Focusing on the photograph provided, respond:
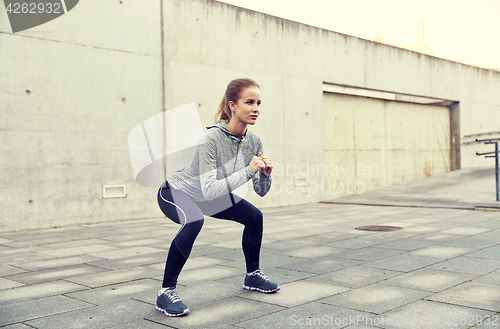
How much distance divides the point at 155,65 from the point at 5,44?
9.72 ft

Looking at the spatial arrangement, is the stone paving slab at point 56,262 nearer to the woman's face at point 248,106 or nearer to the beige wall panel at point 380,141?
the woman's face at point 248,106

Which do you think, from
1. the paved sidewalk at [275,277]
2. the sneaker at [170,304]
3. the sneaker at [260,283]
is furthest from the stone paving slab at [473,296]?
the sneaker at [170,304]

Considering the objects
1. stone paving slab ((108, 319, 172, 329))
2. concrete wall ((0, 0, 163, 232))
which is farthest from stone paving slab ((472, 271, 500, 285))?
concrete wall ((0, 0, 163, 232))

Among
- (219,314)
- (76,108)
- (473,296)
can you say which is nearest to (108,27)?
(76,108)

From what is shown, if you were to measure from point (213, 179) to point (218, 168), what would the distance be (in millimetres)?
229

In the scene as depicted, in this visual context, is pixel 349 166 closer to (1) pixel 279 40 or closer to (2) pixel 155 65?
(1) pixel 279 40

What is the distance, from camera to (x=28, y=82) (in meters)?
8.48

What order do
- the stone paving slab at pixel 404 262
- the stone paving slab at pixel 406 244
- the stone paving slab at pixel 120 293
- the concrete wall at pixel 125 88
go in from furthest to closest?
the concrete wall at pixel 125 88
the stone paving slab at pixel 406 244
the stone paving slab at pixel 404 262
the stone paving slab at pixel 120 293

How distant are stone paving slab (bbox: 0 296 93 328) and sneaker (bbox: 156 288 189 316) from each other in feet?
2.20

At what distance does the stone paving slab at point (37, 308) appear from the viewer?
11.4ft

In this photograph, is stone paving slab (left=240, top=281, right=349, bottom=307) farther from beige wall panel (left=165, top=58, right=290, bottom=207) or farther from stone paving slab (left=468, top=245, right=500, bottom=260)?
beige wall panel (left=165, top=58, right=290, bottom=207)

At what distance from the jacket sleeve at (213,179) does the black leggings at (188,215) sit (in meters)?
0.25

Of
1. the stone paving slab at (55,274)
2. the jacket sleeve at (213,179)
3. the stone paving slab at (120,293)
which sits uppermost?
the jacket sleeve at (213,179)

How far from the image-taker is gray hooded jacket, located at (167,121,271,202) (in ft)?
11.0
